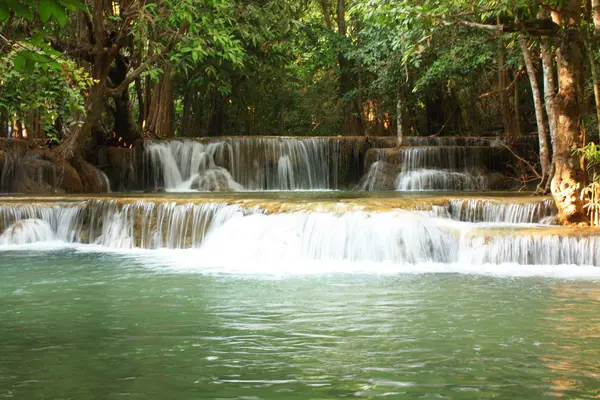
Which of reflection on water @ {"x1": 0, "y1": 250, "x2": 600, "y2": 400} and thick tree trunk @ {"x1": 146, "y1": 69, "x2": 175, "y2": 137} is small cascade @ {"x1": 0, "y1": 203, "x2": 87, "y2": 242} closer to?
reflection on water @ {"x1": 0, "y1": 250, "x2": 600, "y2": 400}

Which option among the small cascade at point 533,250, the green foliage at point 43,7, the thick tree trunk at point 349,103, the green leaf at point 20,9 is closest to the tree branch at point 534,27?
the small cascade at point 533,250

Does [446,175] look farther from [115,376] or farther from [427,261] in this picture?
[115,376]

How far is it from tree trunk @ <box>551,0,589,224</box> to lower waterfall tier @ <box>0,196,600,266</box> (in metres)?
0.58

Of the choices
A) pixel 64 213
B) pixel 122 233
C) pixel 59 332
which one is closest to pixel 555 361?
pixel 59 332

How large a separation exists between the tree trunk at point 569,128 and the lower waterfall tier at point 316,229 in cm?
58

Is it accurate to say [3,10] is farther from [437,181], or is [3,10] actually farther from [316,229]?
[437,181]

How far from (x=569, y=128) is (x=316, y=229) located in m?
4.10

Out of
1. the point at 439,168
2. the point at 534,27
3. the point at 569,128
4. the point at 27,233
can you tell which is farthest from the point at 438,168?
the point at 27,233

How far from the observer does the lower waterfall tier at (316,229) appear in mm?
10055

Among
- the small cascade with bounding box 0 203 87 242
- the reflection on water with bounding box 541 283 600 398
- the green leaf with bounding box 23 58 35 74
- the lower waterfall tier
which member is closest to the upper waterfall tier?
the lower waterfall tier

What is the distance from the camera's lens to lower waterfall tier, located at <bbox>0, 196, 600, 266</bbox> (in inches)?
396

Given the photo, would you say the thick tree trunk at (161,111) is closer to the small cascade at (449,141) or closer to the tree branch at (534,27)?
the small cascade at (449,141)

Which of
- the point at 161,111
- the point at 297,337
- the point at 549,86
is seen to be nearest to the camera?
the point at 297,337

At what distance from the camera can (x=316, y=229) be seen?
436 inches
